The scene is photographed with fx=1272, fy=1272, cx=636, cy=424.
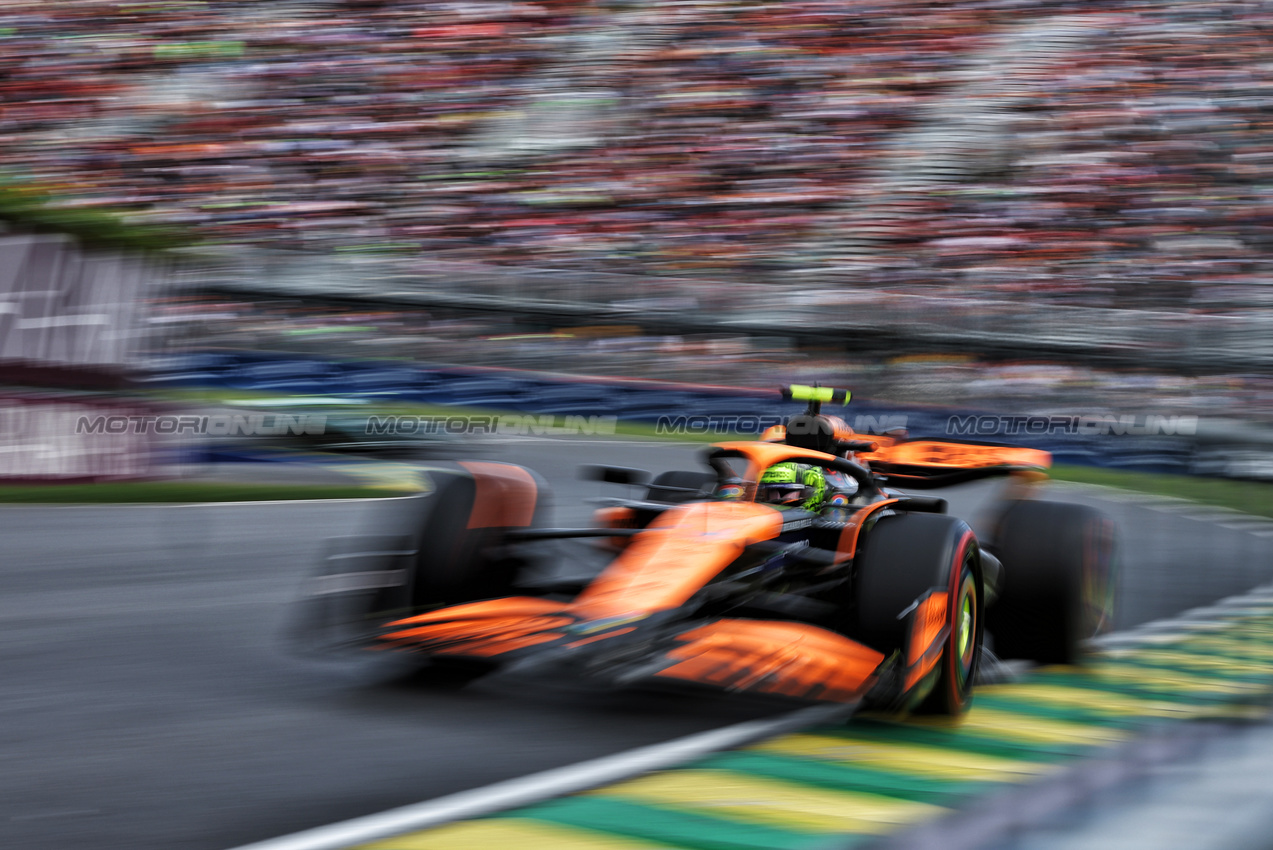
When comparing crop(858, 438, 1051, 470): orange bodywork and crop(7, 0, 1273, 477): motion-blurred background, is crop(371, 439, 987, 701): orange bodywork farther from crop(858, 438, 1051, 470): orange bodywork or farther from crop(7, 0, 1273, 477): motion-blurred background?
crop(7, 0, 1273, 477): motion-blurred background

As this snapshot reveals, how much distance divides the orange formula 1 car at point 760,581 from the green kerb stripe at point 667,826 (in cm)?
44

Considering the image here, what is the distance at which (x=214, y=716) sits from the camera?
3309 millimetres

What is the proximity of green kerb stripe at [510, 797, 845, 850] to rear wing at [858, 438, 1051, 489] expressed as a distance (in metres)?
2.36

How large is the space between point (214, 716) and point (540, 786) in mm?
1039

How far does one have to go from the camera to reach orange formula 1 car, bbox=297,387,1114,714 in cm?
322

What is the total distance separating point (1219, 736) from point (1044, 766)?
2.13ft

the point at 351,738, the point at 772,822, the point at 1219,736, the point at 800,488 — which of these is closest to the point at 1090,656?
the point at 800,488

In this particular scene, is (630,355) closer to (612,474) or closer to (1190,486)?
(1190,486)

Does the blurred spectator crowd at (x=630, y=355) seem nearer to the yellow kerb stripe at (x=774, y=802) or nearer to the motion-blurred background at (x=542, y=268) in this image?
the motion-blurred background at (x=542, y=268)

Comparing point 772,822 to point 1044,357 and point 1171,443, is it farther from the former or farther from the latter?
point 1171,443

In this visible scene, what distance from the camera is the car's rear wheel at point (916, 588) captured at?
337cm

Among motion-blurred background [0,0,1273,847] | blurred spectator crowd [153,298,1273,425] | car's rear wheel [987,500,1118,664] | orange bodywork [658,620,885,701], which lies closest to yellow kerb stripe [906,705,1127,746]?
orange bodywork [658,620,885,701]

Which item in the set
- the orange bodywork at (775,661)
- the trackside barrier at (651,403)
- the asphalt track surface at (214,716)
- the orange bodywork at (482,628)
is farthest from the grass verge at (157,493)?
the orange bodywork at (775,661)

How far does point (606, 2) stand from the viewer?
55.4 ft
